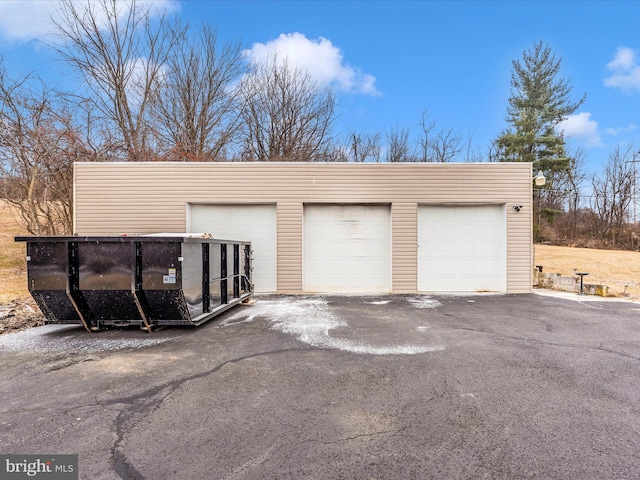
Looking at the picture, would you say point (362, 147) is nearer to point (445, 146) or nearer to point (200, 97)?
point (445, 146)

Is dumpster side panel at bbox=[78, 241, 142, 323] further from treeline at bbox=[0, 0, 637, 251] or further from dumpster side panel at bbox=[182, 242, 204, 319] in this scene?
treeline at bbox=[0, 0, 637, 251]

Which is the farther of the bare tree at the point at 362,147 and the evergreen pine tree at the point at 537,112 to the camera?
the bare tree at the point at 362,147

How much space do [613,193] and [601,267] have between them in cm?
1616

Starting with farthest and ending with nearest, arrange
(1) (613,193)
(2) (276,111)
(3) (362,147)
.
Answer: (1) (613,193) < (3) (362,147) < (2) (276,111)

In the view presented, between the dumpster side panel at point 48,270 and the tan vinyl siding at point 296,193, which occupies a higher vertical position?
the tan vinyl siding at point 296,193

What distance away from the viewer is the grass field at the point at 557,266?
937 cm

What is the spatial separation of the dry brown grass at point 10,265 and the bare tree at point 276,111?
Answer: 1088 cm

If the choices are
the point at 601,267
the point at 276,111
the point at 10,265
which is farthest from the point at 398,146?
the point at 10,265

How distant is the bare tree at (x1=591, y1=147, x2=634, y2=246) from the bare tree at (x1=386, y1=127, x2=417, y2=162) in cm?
1563

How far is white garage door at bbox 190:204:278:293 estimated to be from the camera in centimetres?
989

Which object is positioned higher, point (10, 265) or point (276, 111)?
point (276, 111)

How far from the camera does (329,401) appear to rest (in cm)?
305

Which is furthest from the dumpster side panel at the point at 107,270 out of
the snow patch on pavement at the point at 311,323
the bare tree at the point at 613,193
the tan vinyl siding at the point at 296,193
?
the bare tree at the point at 613,193

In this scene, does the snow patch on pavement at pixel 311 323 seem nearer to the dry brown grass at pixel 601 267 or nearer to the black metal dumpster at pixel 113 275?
the black metal dumpster at pixel 113 275
